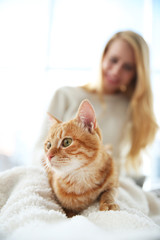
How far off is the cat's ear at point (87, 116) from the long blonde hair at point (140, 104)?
735 mm

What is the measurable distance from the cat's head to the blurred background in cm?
63

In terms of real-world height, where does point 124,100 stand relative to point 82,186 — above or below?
above

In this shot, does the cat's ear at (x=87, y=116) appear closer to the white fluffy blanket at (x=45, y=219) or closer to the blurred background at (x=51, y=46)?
the white fluffy blanket at (x=45, y=219)

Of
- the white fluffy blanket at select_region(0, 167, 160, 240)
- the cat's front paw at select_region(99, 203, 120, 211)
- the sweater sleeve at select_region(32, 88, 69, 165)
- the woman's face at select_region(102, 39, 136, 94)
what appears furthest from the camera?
the woman's face at select_region(102, 39, 136, 94)

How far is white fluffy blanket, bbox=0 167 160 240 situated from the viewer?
1.02ft

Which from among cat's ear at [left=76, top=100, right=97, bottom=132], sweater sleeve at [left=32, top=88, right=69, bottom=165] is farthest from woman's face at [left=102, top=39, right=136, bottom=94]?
cat's ear at [left=76, top=100, right=97, bottom=132]

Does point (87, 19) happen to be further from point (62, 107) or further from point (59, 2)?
point (62, 107)

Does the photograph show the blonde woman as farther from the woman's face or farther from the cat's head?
the cat's head

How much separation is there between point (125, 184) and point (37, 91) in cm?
86

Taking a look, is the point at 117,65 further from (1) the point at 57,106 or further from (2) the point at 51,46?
(2) the point at 51,46

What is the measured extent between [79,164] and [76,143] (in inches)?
2.6

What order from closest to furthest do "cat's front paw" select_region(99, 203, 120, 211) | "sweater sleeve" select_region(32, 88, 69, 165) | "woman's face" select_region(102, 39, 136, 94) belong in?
"cat's front paw" select_region(99, 203, 120, 211)
"sweater sleeve" select_region(32, 88, 69, 165)
"woman's face" select_region(102, 39, 136, 94)

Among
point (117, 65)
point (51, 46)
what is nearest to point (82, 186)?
point (117, 65)

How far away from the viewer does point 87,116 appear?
57cm
